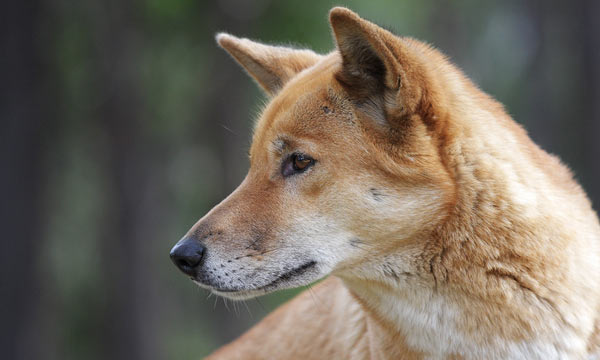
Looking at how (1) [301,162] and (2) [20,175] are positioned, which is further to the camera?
(2) [20,175]

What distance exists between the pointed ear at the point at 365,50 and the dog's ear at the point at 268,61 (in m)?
0.98

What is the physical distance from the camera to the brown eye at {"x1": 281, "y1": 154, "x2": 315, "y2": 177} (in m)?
3.78

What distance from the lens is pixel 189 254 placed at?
3719 mm

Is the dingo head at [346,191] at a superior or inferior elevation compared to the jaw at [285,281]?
superior

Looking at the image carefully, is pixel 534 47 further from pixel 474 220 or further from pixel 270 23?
pixel 474 220

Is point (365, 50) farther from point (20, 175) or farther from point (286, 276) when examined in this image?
point (20, 175)

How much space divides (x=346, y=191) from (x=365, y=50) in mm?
672

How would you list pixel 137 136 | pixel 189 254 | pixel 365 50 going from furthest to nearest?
pixel 137 136, pixel 189 254, pixel 365 50

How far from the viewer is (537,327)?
3.56 meters

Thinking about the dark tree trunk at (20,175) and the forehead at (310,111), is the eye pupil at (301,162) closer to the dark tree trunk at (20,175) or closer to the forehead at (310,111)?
the forehead at (310,111)

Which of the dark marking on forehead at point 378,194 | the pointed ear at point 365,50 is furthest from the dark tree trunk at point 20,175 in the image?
the dark marking on forehead at point 378,194

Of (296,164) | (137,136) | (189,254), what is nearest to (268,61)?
(296,164)

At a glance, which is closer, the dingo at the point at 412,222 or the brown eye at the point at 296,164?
the dingo at the point at 412,222

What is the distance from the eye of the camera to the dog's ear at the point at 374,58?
11.4 feet
